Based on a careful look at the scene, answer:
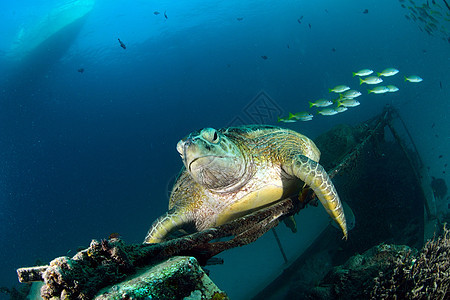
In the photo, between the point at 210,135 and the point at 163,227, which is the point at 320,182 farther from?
the point at 163,227

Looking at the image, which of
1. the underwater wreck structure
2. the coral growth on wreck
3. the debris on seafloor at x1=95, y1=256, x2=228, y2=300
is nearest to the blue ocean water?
the underwater wreck structure

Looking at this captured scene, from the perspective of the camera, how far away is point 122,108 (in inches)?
2660

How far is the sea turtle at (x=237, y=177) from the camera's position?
8.22 feet

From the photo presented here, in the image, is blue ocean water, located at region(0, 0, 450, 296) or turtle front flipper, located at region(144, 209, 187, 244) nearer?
turtle front flipper, located at region(144, 209, 187, 244)

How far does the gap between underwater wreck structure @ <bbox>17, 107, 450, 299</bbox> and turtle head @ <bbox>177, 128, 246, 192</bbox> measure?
64 centimetres

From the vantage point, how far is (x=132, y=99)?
67.6m

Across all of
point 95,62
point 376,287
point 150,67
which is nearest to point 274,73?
point 150,67

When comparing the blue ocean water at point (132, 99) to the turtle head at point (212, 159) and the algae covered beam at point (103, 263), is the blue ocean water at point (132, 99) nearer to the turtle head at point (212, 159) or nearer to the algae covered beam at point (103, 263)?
the turtle head at point (212, 159)

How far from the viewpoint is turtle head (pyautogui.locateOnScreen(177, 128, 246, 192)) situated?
2355 millimetres

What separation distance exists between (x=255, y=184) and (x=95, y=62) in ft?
177

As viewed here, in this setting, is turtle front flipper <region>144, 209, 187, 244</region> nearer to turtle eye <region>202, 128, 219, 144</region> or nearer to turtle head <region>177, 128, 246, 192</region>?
turtle head <region>177, 128, 246, 192</region>

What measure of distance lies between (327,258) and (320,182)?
4.85m

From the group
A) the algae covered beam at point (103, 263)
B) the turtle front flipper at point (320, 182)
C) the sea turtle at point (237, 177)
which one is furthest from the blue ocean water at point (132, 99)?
the algae covered beam at point (103, 263)

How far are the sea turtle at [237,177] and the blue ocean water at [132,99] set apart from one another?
19.5m
